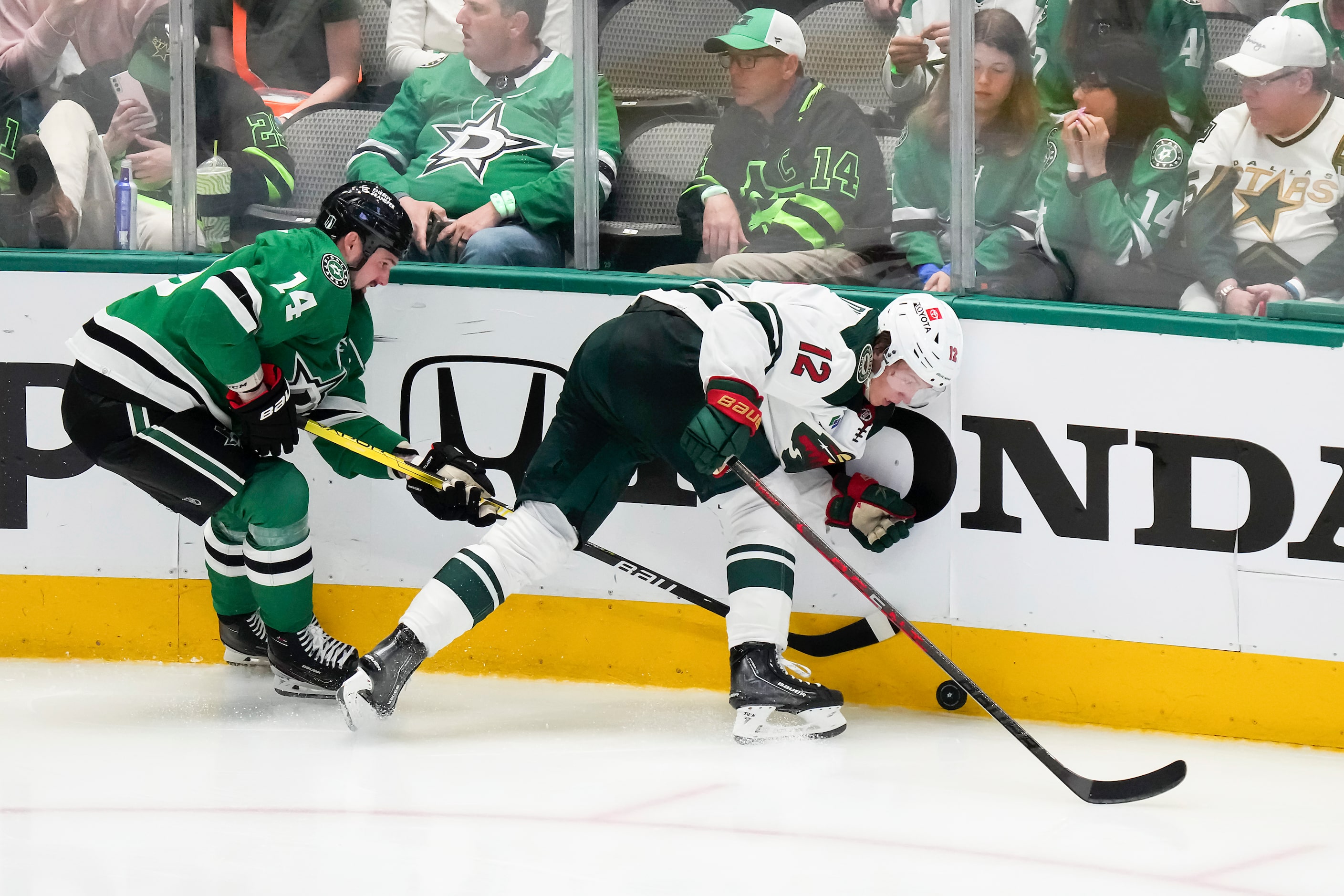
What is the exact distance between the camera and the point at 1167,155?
9.80ft

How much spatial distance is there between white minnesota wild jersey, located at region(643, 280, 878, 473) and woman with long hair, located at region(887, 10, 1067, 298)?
0.25 meters

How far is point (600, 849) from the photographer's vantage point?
2.46 m

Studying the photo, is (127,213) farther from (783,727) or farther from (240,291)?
(783,727)

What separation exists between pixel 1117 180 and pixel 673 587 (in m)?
1.29

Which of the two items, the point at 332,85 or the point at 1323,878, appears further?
the point at 332,85

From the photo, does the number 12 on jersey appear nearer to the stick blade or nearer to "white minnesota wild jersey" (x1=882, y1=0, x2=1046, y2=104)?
"white minnesota wild jersey" (x1=882, y1=0, x2=1046, y2=104)

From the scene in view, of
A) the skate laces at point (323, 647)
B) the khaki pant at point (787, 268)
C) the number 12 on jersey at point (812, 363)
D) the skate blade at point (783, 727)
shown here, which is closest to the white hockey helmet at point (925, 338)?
the number 12 on jersey at point (812, 363)

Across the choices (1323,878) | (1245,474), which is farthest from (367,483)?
(1323,878)

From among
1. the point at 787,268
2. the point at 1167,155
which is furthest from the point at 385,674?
the point at 1167,155

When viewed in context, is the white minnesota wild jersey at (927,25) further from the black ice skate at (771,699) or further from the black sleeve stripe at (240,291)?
the black sleeve stripe at (240,291)

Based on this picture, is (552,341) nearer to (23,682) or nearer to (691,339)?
(691,339)

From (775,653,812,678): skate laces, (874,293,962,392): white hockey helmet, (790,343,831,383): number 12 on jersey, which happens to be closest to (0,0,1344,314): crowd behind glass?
(874,293,962,392): white hockey helmet

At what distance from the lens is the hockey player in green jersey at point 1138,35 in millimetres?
2932

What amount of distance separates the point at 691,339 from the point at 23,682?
1.84 m
